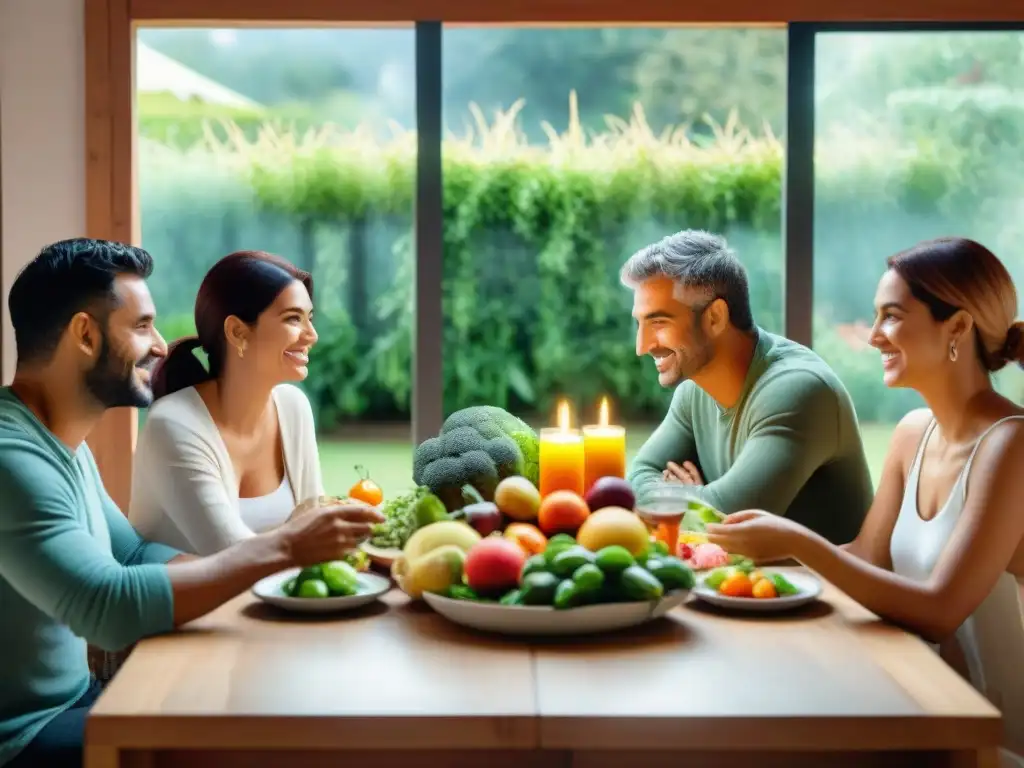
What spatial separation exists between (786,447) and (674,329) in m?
0.39

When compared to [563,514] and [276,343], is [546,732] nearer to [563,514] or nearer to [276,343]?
[563,514]

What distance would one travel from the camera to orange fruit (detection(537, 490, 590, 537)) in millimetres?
1874

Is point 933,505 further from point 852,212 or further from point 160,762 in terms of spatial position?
point 852,212

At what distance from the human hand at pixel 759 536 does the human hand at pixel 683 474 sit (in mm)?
834

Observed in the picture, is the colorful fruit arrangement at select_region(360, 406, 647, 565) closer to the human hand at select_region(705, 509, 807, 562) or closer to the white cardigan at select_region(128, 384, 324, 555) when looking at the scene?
the human hand at select_region(705, 509, 807, 562)

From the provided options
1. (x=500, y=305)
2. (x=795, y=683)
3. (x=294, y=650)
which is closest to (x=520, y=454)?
(x=294, y=650)

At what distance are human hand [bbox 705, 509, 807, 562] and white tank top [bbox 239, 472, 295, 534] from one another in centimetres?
101

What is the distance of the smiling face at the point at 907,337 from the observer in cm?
209

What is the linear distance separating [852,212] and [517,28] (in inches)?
47.8

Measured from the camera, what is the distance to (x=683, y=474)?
2.68 meters

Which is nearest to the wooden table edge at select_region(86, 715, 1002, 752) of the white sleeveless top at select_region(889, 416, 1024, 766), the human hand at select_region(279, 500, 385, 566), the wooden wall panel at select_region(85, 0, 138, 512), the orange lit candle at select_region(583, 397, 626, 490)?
the human hand at select_region(279, 500, 385, 566)

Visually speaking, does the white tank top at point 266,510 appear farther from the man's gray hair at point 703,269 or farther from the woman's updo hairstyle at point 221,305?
the man's gray hair at point 703,269

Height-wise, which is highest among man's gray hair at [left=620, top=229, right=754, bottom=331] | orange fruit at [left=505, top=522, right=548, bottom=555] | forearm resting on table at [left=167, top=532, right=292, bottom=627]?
man's gray hair at [left=620, top=229, right=754, bottom=331]

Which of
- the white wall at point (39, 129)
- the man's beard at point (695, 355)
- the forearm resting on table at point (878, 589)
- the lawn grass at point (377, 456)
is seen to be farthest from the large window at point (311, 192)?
the forearm resting on table at point (878, 589)
